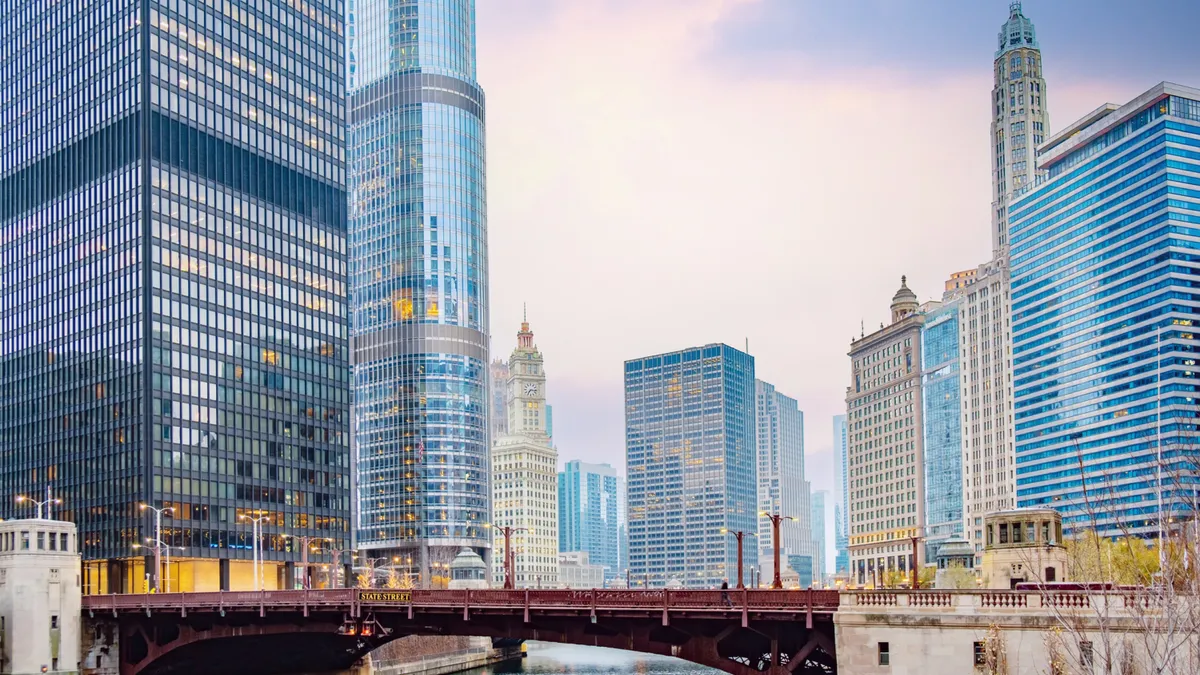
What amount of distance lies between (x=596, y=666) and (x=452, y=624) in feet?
271

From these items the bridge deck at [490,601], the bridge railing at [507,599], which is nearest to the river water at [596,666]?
the bridge deck at [490,601]

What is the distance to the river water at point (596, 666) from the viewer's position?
147 m

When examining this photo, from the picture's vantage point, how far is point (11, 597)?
10062 cm

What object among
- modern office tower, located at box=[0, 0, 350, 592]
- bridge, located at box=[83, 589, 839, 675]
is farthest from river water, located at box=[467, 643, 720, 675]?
modern office tower, located at box=[0, 0, 350, 592]

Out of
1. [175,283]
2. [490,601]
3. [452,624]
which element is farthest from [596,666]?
[490,601]

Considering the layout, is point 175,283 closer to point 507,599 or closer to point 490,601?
point 490,601

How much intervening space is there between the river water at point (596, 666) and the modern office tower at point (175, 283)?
3690cm

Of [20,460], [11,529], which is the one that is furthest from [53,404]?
[11,529]

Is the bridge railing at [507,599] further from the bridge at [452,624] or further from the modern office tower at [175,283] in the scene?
the modern office tower at [175,283]

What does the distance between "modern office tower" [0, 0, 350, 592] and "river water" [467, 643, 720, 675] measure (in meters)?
A: 36.9

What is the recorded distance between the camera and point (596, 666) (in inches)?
6309

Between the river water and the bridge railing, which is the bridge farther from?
the river water

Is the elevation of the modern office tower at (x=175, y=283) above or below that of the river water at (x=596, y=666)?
above

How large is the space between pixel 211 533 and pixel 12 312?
4797 centimetres
